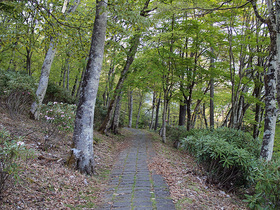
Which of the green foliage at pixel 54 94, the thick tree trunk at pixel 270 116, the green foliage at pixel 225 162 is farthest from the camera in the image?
the green foliage at pixel 54 94

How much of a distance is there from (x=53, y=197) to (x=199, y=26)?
9.44 m

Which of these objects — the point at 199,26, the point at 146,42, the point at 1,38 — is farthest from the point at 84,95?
the point at 199,26

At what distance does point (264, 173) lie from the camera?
2756mm

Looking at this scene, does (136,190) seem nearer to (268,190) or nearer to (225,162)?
(225,162)

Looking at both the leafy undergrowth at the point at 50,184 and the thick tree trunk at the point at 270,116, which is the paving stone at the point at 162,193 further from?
the thick tree trunk at the point at 270,116

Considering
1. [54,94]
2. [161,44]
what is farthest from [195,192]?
[54,94]

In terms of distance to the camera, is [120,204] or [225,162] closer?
[120,204]

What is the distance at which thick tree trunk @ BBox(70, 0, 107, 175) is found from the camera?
14.4 ft

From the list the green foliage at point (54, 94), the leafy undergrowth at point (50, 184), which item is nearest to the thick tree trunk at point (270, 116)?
the leafy undergrowth at point (50, 184)

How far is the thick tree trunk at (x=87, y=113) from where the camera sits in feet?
14.4

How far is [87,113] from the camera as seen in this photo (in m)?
4.46

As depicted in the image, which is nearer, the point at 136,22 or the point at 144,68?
the point at 136,22

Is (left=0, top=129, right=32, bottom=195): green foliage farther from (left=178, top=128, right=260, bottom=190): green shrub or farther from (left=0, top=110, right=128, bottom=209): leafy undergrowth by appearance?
(left=178, top=128, right=260, bottom=190): green shrub

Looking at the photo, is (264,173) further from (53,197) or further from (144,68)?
(144,68)
